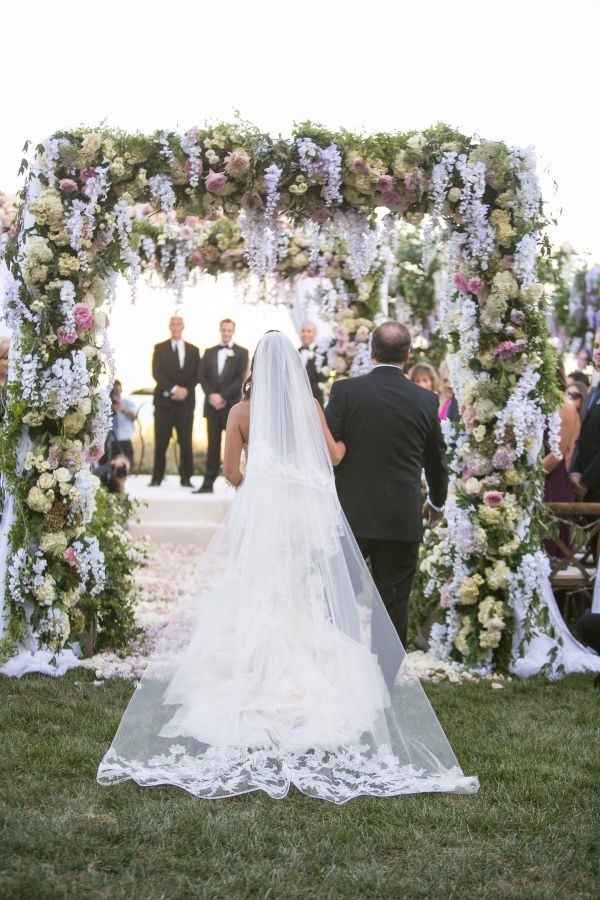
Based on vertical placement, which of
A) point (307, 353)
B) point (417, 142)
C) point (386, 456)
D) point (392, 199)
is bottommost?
A: point (386, 456)

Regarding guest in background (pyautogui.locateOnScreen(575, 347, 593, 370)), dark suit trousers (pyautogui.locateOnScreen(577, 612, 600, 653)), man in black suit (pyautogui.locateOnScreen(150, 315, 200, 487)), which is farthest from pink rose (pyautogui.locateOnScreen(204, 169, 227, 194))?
guest in background (pyautogui.locateOnScreen(575, 347, 593, 370))

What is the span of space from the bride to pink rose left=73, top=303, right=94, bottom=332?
4.97 ft

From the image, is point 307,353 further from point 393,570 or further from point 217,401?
point 393,570

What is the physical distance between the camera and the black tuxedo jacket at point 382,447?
533cm

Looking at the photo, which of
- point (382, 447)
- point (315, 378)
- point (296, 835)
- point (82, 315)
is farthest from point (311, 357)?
point (296, 835)

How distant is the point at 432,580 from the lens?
22.6 ft

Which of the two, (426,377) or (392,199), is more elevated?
(392,199)

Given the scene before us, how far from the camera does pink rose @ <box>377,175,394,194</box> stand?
6312mm

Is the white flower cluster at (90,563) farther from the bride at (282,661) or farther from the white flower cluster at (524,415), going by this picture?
the white flower cluster at (524,415)

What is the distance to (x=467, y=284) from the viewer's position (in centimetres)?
654

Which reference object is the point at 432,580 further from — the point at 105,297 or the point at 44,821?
the point at 44,821

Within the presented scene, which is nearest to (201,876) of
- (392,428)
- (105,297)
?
(392,428)

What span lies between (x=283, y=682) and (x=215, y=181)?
10.1 ft

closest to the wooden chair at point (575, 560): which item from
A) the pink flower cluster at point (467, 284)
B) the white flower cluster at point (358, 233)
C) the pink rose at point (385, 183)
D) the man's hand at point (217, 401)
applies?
the pink flower cluster at point (467, 284)
